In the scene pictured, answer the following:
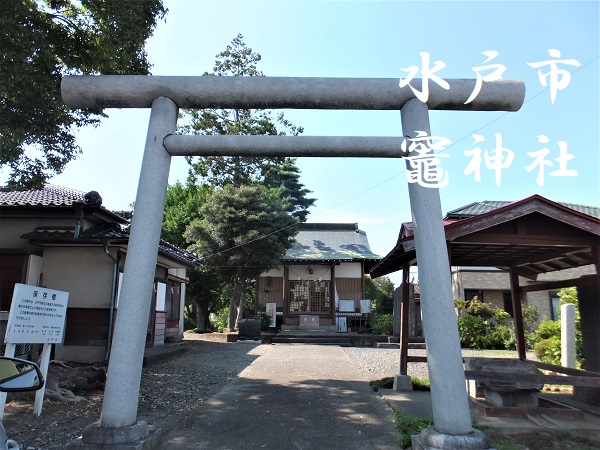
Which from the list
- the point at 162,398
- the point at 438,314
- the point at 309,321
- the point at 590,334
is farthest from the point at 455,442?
the point at 309,321

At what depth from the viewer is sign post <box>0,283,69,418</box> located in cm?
556

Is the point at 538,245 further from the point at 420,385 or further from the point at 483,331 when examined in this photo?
the point at 483,331

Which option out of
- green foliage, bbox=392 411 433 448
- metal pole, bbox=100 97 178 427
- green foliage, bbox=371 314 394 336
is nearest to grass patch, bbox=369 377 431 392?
green foliage, bbox=392 411 433 448

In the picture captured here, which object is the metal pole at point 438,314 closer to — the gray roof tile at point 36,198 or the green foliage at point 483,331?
the gray roof tile at point 36,198

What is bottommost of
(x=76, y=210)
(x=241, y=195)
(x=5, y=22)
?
(x=76, y=210)

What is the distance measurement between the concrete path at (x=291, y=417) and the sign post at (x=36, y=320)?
8.06 feet

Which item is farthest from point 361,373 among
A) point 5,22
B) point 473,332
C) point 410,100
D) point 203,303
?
point 203,303

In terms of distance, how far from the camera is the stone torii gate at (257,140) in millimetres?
4406

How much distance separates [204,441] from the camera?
4805mm

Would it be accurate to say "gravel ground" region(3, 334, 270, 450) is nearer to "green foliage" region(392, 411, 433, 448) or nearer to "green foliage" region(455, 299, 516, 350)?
"green foliage" region(392, 411, 433, 448)

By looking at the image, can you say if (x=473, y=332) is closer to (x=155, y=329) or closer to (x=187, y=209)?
(x=155, y=329)

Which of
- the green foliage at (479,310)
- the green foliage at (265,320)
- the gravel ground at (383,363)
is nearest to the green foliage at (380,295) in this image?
the green foliage at (265,320)

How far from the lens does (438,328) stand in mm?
4336

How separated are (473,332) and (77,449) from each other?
15.3 m
